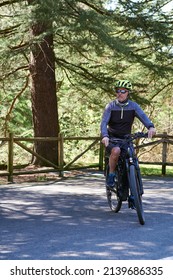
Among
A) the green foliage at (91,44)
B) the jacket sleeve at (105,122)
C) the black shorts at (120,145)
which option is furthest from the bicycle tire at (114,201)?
the green foliage at (91,44)

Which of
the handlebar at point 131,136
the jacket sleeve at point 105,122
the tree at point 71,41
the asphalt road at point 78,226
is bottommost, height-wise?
the asphalt road at point 78,226

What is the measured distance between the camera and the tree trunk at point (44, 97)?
16.3 metres

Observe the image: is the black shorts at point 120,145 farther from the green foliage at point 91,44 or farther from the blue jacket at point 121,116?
the green foliage at point 91,44

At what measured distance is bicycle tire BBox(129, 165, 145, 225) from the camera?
24.7 feet

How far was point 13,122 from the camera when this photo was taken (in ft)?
99.3

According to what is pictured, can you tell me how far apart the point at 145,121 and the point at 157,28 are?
7.76 meters

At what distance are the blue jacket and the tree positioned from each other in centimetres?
426

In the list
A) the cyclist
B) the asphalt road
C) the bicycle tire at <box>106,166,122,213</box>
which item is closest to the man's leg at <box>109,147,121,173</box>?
the cyclist

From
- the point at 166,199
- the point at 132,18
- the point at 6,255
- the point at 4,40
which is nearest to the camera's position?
the point at 6,255

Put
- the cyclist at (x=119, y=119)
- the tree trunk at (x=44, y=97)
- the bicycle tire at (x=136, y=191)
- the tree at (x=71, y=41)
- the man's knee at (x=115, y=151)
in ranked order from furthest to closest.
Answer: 1. the tree trunk at (x=44, y=97)
2. the tree at (x=71, y=41)
3. the cyclist at (x=119, y=119)
4. the man's knee at (x=115, y=151)
5. the bicycle tire at (x=136, y=191)

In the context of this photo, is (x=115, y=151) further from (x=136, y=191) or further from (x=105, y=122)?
(x=136, y=191)

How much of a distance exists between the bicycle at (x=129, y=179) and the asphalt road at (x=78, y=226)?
319 mm
